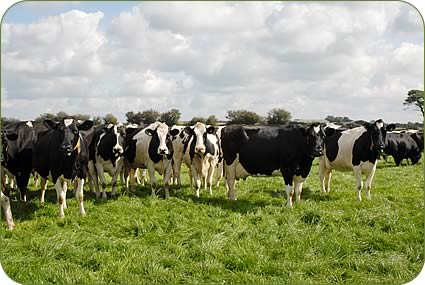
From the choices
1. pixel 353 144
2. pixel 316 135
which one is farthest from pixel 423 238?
pixel 353 144

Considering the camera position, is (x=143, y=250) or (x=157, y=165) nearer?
(x=143, y=250)

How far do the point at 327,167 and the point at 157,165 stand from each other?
14.8 ft

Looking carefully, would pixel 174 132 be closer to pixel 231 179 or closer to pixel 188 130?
pixel 188 130

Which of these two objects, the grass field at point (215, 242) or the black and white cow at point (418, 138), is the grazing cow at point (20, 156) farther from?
the black and white cow at point (418, 138)

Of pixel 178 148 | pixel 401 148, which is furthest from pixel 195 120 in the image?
pixel 401 148

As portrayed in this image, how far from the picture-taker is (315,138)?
10703 mm

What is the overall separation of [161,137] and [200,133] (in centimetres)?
111

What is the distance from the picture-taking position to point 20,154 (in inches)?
414

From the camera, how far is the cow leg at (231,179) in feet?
37.3

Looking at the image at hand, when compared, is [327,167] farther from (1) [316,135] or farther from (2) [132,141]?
(2) [132,141]

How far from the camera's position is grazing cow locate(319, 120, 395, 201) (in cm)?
1142

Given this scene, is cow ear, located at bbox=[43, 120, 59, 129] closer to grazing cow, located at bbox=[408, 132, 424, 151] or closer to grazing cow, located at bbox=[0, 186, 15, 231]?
grazing cow, located at bbox=[0, 186, 15, 231]

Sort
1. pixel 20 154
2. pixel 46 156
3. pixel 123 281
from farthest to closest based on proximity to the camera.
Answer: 1. pixel 20 154
2. pixel 46 156
3. pixel 123 281

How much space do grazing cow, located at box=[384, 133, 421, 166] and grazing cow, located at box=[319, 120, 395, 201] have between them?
32.5 feet
